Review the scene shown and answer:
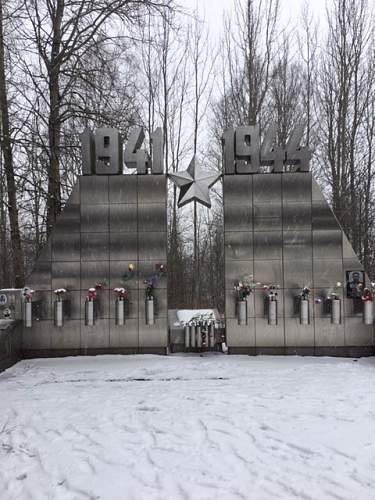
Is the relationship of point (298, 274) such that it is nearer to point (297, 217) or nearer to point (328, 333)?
point (297, 217)

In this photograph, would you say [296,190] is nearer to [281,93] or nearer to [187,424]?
[187,424]

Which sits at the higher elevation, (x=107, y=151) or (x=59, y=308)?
(x=107, y=151)

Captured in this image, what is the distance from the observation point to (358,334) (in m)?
9.91

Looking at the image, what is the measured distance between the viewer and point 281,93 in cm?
1998

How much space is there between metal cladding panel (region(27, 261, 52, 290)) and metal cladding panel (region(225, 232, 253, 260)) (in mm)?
4275

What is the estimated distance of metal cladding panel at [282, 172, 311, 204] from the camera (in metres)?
10.1

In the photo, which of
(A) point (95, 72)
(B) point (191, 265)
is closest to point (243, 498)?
(A) point (95, 72)

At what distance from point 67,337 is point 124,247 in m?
2.52

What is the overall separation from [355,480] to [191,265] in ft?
58.4

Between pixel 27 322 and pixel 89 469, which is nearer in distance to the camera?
pixel 89 469

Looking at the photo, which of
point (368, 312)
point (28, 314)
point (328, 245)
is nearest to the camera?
point (28, 314)

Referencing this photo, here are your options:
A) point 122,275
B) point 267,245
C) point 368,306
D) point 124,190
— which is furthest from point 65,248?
point 368,306

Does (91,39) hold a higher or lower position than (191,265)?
higher

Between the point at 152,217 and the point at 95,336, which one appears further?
the point at 152,217
